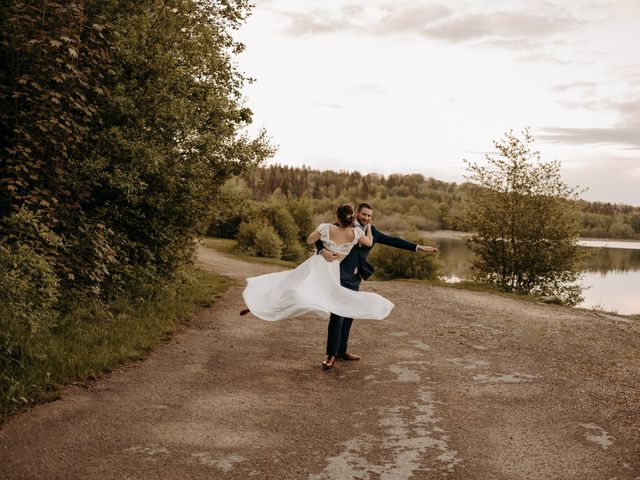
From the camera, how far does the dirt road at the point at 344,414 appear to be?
19.0 feet

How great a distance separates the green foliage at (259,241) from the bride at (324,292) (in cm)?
2977

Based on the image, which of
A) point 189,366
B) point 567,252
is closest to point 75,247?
point 189,366

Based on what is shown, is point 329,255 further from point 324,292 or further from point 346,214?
point 346,214

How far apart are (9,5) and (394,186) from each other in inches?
6857

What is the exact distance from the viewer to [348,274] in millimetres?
9797

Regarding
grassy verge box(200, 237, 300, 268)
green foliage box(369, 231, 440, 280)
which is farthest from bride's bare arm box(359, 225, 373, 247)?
green foliage box(369, 231, 440, 280)

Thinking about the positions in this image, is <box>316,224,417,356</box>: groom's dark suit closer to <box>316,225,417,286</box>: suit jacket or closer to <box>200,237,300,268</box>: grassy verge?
<box>316,225,417,286</box>: suit jacket

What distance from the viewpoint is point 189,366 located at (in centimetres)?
943

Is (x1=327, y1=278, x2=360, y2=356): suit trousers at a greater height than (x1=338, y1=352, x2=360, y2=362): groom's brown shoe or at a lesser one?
greater

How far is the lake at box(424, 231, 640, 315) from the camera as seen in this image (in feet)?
107

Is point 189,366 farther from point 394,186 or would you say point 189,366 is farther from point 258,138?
point 394,186

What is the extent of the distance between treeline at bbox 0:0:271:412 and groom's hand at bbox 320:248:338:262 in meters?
4.09

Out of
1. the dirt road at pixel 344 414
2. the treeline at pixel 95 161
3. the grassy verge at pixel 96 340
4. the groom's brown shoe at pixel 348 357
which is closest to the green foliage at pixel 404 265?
the treeline at pixel 95 161

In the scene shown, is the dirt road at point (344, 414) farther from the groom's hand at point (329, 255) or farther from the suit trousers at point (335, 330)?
the groom's hand at point (329, 255)
